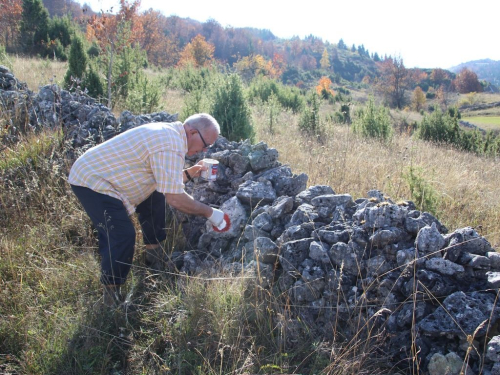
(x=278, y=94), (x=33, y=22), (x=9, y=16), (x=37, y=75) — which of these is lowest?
(x=278, y=94)

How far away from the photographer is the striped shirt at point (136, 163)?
9.29 ft

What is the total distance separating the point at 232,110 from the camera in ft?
23.8

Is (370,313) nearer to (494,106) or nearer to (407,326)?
(407,326)

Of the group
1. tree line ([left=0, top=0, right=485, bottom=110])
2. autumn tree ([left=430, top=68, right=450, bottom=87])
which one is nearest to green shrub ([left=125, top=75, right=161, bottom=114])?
tree line ([left=0, top=0, right=485, bottom=110])

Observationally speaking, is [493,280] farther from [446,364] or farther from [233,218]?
[233,218]

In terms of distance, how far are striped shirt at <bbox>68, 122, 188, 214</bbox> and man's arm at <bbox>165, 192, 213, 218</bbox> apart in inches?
2.4

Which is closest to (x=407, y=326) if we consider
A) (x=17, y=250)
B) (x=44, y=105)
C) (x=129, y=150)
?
(x=129, y=150)

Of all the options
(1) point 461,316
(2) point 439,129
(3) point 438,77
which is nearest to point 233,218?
(1) point 461,316

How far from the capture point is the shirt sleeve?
2.82m

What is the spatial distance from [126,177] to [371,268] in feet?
6.69

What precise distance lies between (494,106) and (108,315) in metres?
53.6

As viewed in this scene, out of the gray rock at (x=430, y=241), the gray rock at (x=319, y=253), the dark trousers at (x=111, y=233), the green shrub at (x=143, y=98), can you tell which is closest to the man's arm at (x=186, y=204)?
the dark trousers at (x=111, y=233)

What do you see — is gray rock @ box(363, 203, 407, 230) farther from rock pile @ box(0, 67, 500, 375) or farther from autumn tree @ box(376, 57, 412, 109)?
autumn tree @ box(376, 57, 412, 109)

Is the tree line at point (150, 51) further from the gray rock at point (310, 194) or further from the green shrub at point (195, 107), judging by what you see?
the gray rock at point (310, 194)
